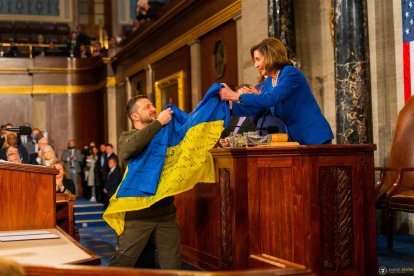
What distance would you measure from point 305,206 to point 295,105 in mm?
750

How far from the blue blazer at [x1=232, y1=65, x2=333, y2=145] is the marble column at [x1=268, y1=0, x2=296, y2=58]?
3.83 meters

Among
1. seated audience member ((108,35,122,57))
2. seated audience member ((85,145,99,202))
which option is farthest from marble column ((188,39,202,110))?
seated audience member ((108,35,122,57))

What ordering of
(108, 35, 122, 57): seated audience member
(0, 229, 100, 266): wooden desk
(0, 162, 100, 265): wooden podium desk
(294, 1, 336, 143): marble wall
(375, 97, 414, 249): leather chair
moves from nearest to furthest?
(0, 229, 100, 266): wooden desk → (0, 162, 100, 265): wooden podium desk → (375, 97, 414, 249): leather chair → (294, 1, 336, 143): marble wall → (108, 35, 122, 57): seated audience member

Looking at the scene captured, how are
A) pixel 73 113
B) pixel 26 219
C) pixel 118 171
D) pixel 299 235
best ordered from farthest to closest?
1. pixel 73 113
2. pixel 118 171
3. pixel 299 235
4. pixel 26 219

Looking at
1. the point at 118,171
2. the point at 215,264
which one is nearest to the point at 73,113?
the point at 118,171

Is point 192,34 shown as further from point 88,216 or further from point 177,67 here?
point 88,216

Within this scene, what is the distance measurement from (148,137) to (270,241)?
880 millimetres

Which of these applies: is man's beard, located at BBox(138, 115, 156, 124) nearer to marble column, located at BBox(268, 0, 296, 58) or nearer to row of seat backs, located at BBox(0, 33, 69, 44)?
marble column, located at BBox(268, 0, 296, 58)

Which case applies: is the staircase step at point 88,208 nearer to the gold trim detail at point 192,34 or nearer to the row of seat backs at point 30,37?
the gold trim detail at point 192,34

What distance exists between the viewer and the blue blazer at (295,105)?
371 cm

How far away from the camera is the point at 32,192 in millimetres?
3051

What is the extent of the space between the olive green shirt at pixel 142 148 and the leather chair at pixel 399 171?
2.48 m

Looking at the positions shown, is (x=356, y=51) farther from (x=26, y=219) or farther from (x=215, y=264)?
(x=26, y=219)

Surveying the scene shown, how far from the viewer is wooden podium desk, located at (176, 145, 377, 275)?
332 cm
